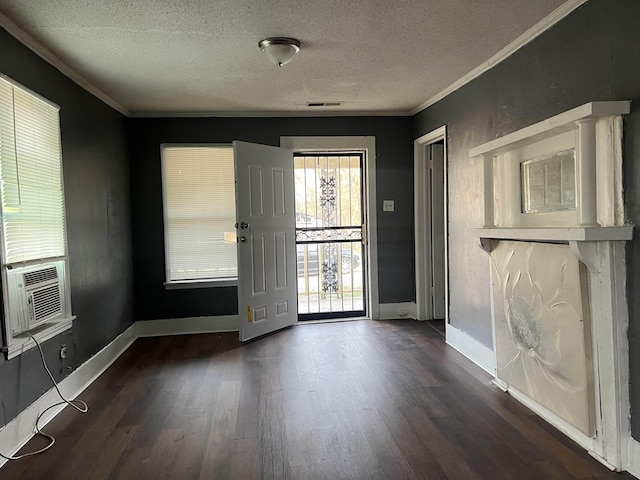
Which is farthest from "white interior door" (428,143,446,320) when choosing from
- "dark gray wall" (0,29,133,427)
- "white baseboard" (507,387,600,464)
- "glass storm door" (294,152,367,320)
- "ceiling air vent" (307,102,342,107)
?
"dark gray wall" (0,29,133,427)

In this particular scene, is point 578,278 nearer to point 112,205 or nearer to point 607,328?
point 607,328

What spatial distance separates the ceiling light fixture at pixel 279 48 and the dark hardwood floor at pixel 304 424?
2149mm

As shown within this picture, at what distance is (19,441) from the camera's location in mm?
2230

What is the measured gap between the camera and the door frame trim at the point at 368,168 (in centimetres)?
451

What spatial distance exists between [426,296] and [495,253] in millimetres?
1925

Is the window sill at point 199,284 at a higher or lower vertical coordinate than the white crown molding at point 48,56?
lower

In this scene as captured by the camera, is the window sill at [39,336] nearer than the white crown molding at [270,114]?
Yes

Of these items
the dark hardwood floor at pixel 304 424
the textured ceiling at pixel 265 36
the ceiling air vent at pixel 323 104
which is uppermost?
the ceiling air vent at pixel 323 104

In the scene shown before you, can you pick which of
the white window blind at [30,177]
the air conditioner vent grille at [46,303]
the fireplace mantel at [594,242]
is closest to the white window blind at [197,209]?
the white window blind at [30,177]

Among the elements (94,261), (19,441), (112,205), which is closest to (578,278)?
(19,441)

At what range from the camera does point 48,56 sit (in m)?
2.64

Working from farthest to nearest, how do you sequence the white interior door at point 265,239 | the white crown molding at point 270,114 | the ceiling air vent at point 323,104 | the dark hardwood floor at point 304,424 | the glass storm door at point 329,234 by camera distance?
the glass storm door at point 329,234
the white crown molding at point 270,114
the ceiling air vent at point 323,104
the white interior door at point 265,239
the dark hardwood floor at point 304,424

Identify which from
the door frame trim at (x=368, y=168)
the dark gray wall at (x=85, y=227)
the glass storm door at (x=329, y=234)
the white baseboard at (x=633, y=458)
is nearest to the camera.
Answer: the white baseboard at (x=633, y=458)

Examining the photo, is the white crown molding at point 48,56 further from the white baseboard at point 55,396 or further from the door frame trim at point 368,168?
the white baseboard at point 55,396
